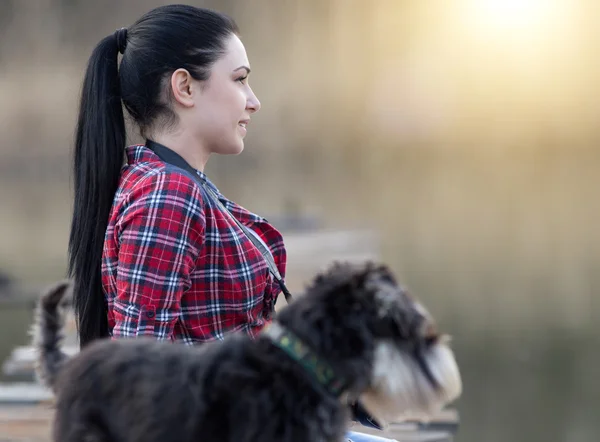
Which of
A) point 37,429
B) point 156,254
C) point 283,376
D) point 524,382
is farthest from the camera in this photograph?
point 524,382

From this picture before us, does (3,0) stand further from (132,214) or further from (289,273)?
(132,214)

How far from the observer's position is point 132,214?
56.8 inches

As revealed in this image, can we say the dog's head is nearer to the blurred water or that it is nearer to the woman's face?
the woman's face

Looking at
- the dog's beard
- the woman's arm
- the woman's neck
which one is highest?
the woman's neck

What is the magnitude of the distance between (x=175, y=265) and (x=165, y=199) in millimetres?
116

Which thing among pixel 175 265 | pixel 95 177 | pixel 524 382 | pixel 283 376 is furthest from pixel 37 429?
pixel 524 382

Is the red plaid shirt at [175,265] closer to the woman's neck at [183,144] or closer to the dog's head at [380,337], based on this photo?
the woman's neck at [183,144]

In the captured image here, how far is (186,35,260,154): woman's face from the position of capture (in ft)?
5.33

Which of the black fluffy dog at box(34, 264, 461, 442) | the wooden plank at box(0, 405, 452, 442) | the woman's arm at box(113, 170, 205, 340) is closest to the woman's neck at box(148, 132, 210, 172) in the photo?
the woman's arm at box(113, 170, 205, 340)

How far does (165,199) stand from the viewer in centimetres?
144

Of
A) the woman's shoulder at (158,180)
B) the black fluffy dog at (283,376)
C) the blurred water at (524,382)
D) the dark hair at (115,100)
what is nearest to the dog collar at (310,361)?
the black fluffy dog at (283,376)

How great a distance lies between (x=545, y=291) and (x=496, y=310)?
0.74 m

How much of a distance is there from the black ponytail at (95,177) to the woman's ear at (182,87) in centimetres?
14

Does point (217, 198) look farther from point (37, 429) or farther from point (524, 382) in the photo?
point (524, 382)
